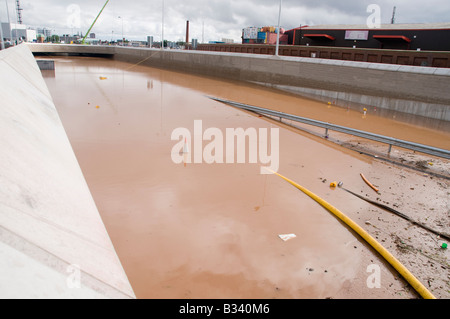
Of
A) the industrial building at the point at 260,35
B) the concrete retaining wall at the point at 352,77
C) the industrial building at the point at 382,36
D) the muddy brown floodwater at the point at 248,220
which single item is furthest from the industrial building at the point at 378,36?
the muddy brown floodwater at the point at 248,220

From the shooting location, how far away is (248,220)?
650 cm

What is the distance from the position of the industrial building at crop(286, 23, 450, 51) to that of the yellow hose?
2786 cm

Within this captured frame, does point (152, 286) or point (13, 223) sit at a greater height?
point (13, 223)

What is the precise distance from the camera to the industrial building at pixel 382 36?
2855 cm

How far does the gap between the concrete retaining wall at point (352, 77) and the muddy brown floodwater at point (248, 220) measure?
9.53m

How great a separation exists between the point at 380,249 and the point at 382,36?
31.8 metres

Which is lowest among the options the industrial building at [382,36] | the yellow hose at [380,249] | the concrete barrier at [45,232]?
the yellow hose at [380,249]

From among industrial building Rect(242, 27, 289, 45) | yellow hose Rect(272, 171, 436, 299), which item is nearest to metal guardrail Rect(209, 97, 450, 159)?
yellow hose Rect(272, 171, 436, 299)

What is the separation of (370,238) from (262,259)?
6.60 ft

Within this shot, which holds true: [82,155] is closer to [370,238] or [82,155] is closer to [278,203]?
[278,203]

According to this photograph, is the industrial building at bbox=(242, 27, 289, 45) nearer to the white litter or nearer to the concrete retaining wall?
the concrete retaining wall

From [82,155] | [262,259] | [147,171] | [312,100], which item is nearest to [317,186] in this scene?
[262,259]

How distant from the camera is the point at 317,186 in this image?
326 inches

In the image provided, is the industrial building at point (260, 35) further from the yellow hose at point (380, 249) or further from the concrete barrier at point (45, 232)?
the concrete barrier at point (45, 232)
